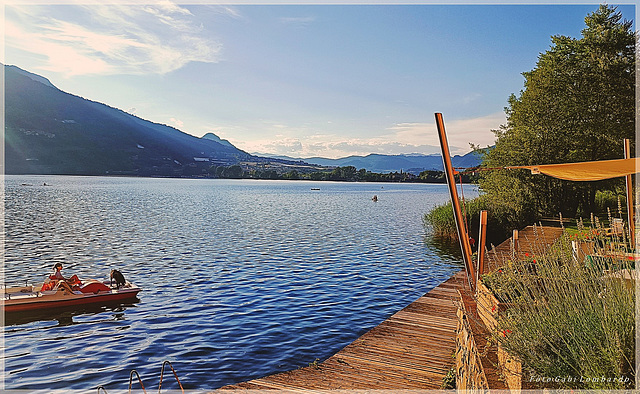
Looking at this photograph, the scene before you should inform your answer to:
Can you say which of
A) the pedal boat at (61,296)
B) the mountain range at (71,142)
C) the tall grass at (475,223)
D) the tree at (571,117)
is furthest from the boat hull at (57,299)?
the mountain range at (71,142)

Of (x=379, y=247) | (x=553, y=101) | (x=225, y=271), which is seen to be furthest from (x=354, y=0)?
(x=553, y=101)

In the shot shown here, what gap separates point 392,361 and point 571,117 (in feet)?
75.8

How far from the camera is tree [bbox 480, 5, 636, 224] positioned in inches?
907

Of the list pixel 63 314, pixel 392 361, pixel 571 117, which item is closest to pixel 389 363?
pixel 392 361

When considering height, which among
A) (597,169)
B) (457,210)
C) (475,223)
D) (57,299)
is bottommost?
(57,299)

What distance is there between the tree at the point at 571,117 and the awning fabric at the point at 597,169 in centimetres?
1912

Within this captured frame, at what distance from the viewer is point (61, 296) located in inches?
501

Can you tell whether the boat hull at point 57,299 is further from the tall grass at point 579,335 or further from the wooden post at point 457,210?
the tall grass at point 579,335

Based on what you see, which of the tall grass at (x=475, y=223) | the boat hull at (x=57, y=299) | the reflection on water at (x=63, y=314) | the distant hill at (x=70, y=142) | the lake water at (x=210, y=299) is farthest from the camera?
the distant hill at (x=70, y=142)

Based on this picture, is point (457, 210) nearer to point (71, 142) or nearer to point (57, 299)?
point (57, 299)

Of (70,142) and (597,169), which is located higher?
(70,142)

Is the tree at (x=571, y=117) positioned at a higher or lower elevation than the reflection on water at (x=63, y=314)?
higher

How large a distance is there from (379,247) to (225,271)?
898 cm

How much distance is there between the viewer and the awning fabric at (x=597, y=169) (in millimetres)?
6191
